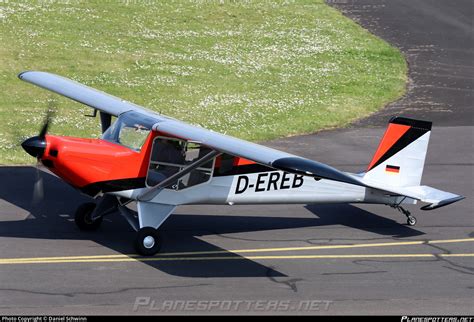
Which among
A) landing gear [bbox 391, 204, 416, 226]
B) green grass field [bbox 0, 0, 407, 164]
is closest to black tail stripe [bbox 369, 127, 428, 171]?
landing gear [bbox 391, 204, 416, 226]

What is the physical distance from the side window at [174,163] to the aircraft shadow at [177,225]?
1217 mm

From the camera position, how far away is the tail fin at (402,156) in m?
16.4

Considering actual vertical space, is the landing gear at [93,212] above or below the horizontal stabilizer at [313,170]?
below

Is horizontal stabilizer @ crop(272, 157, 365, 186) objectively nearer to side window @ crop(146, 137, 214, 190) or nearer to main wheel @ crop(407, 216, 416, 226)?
side window @ crop(146, 137, 214, 190)

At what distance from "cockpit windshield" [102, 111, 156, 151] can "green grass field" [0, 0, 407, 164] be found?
6.41 m

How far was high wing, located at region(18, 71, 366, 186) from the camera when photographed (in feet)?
41.0

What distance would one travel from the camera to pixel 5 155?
21562mm

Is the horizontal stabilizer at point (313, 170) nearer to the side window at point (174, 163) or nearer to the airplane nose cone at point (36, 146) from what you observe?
the side window at point (174, 163)

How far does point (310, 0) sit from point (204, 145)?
2793cm

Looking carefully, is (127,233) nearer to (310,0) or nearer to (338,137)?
(338,137)

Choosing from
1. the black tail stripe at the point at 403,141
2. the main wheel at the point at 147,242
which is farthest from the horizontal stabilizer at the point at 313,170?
the black tail stripe at the point at 403,141

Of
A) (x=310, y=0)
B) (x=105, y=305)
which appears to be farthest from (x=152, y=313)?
(x=310, y=0)

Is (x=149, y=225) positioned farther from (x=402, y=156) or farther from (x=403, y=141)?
(x=403, y=141)

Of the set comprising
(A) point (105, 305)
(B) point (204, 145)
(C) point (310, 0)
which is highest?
(C) point (310, 0)
